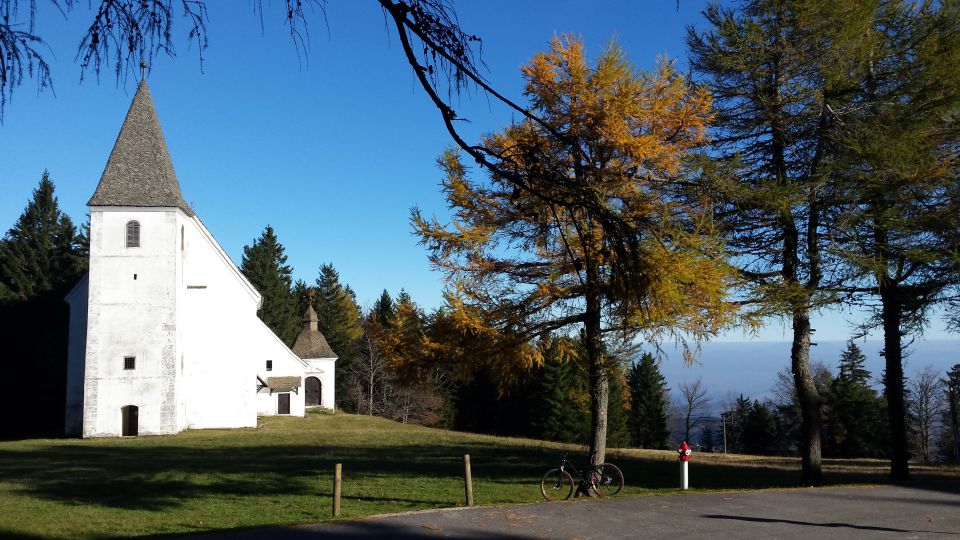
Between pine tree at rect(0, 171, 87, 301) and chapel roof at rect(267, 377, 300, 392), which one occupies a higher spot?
pine tree at rect(0, 171, 87, 301)

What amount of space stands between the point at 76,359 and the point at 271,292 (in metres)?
35.2

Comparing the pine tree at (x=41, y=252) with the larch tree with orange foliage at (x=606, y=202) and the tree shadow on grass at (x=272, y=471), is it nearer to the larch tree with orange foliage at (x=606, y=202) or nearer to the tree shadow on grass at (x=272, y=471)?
the tree shadow on grass at (x=272, y=471)

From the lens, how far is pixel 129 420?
31.7 m

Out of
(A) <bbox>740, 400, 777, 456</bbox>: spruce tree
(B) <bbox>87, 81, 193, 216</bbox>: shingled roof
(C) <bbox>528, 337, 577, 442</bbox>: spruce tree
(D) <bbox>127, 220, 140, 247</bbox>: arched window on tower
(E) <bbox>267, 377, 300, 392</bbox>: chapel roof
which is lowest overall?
(A) <bbox>740, 400, 777, 456</bbox>: spruce tree

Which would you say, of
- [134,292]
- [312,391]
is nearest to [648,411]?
[312,391]

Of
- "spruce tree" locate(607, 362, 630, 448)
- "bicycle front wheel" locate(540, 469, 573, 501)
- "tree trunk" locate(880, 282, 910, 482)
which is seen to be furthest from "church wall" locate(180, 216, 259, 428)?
"tree trunk" locate(880, 282, 910, 482)

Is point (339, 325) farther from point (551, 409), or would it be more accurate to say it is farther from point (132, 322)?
point (132, 322)

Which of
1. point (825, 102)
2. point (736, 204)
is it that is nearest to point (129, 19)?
point (736, 204)

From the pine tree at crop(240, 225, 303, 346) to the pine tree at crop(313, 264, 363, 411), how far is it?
2974 millimetres

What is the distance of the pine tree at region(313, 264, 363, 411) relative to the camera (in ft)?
224

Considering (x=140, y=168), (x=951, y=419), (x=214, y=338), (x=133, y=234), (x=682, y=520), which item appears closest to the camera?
(x=682, y=520)

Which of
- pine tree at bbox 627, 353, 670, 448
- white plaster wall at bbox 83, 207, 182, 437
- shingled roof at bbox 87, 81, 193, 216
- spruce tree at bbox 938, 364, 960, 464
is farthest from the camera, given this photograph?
pine tree at bbox 627, 353, 670, 448

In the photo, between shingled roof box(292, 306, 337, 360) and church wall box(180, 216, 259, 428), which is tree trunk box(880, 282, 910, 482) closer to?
church wall box(180, 216, 259, 428)

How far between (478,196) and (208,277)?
27113mm
